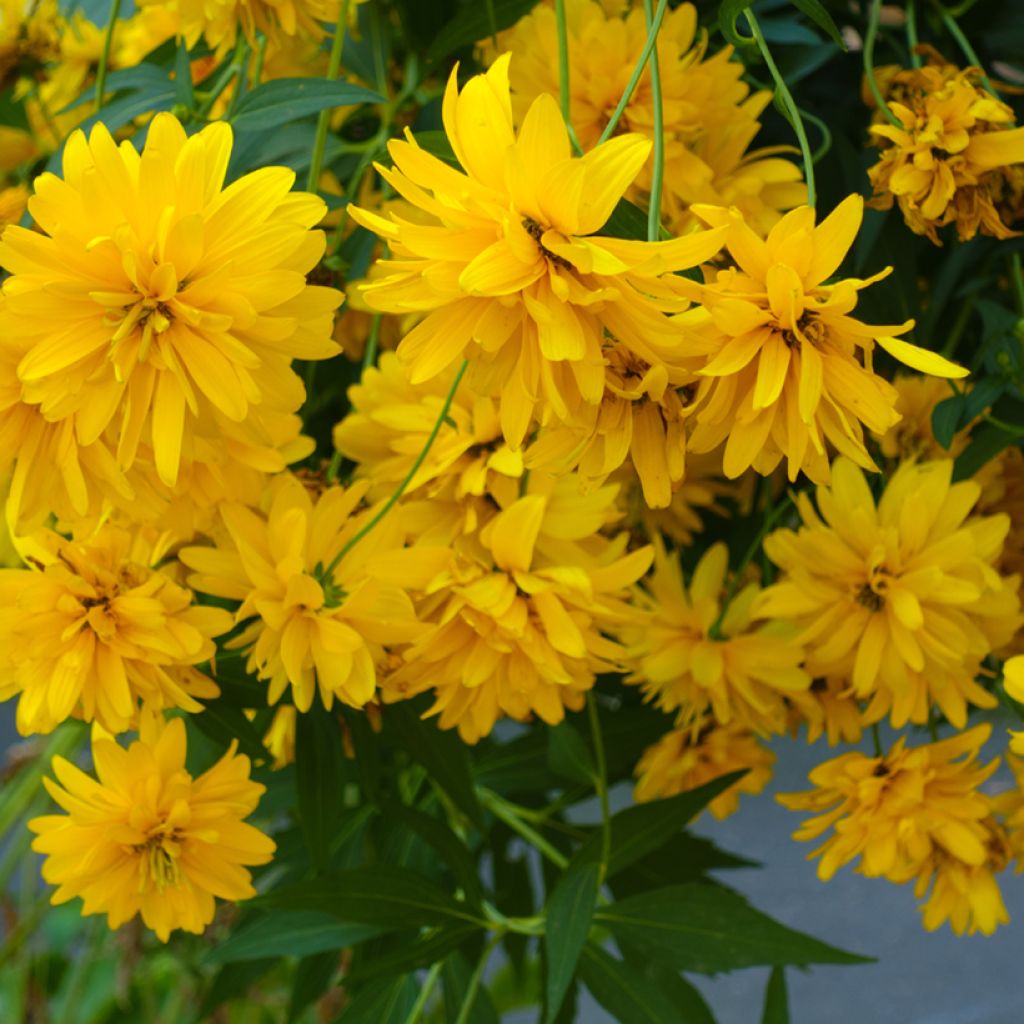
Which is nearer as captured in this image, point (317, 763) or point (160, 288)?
point (160, 288)

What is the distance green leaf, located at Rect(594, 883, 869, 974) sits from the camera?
1.35ft

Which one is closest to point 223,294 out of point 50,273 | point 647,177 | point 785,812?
point 50,273

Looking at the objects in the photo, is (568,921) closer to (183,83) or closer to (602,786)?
(602,786)

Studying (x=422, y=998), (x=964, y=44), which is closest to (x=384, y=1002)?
(x=422, y=998)

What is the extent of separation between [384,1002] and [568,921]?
0.41 ft

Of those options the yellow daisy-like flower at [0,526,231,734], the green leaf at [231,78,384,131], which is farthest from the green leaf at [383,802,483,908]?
the green leaf at [231,78,384,131]

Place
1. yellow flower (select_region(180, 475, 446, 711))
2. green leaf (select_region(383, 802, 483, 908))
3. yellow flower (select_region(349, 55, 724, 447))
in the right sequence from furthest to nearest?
green leaf (select_region(383, 802, 483, 908)) < yellow flower (select_region(180, 475, 446, 711)) < yellow flower (select_region(349, 55, 724, 447))

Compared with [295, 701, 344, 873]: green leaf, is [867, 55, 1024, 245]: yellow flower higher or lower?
higher

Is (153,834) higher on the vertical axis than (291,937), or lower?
higher

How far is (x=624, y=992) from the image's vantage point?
1.47 ft

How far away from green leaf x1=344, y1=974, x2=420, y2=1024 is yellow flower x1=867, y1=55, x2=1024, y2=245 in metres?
0.32

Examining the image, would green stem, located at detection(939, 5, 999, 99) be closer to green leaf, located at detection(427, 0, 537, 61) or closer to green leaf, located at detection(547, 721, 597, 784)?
green leaf, located at detection(427, 0, 537, 61)

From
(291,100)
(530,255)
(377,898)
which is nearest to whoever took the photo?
(530,255)

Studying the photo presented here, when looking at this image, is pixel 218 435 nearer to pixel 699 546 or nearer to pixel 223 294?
pixel 223 294
